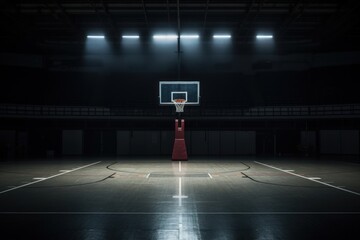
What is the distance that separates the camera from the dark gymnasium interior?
16.5m

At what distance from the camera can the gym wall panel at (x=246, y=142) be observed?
117 feet

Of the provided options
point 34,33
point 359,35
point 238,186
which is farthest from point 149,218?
point 359,35

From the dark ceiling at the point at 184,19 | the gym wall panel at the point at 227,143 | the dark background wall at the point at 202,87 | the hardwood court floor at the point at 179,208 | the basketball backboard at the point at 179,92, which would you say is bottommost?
the hardwood court floor at the point at 179,208

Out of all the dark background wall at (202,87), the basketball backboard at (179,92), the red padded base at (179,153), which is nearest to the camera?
the red padded base at (179,153)

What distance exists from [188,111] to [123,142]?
7068mm

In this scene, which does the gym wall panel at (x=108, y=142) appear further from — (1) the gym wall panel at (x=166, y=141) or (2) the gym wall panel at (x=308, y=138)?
(2) the gym wall panel at (x=308, y=138)

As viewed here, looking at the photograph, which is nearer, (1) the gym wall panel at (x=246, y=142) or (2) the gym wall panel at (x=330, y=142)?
(2) the gym wall panel at (x=330, y=142)

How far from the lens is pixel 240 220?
26.6ft

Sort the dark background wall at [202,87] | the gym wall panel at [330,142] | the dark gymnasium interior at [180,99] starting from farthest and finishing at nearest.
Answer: the dark background wall at [202,87] < the gym wall panel at [330,142] < the dark gymnasium interior at [180,99]

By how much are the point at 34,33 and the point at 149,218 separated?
24591mm

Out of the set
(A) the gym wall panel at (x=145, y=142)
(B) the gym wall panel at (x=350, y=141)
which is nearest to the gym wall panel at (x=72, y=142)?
(A) the gym wall panel at (x=145, y=142)

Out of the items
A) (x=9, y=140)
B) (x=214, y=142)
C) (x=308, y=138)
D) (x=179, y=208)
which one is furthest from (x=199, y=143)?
(x=179, y=208)

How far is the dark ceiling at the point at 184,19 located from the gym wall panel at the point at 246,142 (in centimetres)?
890

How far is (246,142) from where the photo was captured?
35812mm
